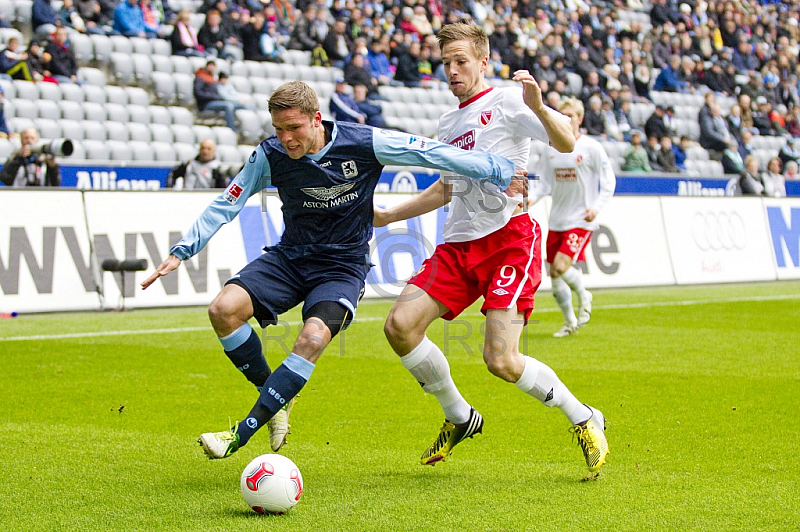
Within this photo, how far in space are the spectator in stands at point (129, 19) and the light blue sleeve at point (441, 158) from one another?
12978 millimetres

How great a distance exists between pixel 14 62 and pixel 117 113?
5.80ft

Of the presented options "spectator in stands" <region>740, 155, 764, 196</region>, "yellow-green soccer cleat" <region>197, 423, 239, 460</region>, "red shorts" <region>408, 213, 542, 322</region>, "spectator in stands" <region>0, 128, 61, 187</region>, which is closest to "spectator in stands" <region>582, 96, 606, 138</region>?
"spectator in stands" <region>740, 155, 764, 196</region>

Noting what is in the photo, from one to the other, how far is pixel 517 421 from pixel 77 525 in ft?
9.82

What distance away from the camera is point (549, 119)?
4.78m

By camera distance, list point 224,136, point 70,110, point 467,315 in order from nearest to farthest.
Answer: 1. point 467,315
2. point 70,110
3. point 224,136

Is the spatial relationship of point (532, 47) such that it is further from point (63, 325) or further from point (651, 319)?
point (63, 325)

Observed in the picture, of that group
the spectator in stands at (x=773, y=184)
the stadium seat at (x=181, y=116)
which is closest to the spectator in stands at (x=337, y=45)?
the stadium seat at (x=181, y=116)

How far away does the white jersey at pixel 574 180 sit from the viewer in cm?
1029

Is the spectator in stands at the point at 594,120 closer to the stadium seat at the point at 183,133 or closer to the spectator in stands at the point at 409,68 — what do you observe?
the spectator in stands at the point at 409,68

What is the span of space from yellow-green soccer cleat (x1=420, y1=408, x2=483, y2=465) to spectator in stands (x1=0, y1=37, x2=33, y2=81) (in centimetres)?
1218

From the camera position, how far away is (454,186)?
17.7 feet

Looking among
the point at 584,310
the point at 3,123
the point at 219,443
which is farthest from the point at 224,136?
the point at 219,443

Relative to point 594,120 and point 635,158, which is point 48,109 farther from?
point 594,120

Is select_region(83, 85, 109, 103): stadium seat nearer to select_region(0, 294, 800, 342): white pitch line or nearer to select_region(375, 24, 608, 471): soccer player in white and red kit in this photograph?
select_region(0, 294, 800, 342): white pitch line
